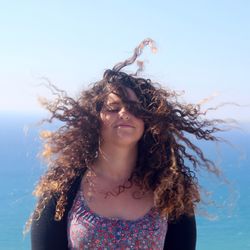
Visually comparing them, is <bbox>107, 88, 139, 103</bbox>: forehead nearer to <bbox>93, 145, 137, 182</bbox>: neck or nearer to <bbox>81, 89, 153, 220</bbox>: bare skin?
<bbox>81, 89, 153, 220</bbox>: bare skin

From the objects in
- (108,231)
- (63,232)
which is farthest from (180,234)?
(63,232)

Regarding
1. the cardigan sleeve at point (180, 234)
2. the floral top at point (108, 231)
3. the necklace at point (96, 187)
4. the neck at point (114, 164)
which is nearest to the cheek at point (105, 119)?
the neck at point (114, 164)

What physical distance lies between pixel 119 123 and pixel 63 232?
71cm

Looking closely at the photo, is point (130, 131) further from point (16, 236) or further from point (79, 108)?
point (16, 236)

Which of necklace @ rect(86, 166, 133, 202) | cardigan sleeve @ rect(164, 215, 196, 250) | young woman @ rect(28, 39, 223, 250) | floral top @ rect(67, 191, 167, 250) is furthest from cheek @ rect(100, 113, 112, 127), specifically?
cardigan sleeve @ rect(164, 215, 196, 250)

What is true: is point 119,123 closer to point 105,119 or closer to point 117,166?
point 105,119

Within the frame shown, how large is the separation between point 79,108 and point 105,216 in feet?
2.51

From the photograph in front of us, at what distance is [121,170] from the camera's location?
3135 millimetres

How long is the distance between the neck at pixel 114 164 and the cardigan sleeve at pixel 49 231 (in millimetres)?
366

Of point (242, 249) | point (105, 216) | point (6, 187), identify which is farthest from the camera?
point (6, 187)

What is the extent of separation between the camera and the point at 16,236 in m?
28.8

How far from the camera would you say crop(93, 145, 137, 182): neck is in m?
3.10

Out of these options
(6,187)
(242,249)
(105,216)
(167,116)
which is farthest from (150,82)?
(6,187)

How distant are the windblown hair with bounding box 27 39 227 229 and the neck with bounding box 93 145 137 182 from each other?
0.06 metres
